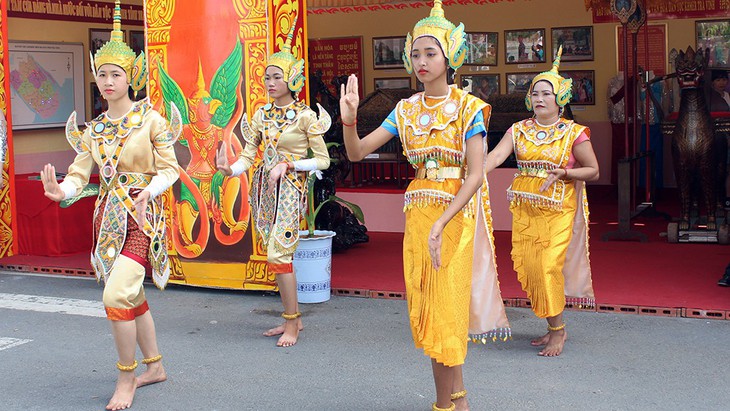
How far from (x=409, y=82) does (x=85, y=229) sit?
17.5ft

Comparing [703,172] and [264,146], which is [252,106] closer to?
[264,146]

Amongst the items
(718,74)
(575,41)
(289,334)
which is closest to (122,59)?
(289,334)

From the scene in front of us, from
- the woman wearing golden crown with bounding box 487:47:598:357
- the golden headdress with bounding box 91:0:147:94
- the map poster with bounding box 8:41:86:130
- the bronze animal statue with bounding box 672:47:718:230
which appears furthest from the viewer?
the map poster with bounding box 8:41:86:130

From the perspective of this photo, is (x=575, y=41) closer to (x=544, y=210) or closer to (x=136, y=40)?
(x=136, y=40)

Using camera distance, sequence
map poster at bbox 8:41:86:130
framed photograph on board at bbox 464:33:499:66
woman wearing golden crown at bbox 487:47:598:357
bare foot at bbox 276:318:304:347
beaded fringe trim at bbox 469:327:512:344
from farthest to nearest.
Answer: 1. framed photograph on board at bbox 464:33:499:66
2. map poster at bbox 8:41:86:130
3. bare foot at bbox 276:318:304:347
4. woman wearing golden crown at bbox 487:47:598:357
5. beaded fringe trim at bbox 469:327:512:344

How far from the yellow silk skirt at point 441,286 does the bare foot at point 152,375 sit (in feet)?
5.99

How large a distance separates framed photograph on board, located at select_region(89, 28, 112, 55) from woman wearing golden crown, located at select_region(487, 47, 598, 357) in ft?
25.2

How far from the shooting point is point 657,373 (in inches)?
221

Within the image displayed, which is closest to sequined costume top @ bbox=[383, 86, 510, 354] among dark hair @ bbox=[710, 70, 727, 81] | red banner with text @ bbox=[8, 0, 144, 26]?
dark hair @ bbox=[710, 70, 727, 81]

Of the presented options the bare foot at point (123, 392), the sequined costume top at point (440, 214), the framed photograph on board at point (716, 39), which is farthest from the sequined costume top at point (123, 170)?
the framed photograph on board at point (716, 39)

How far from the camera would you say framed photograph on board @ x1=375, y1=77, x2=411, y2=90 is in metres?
13.7

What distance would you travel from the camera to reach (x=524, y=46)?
1296 cm

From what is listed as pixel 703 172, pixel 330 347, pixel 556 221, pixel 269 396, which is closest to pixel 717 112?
pixel 703 172

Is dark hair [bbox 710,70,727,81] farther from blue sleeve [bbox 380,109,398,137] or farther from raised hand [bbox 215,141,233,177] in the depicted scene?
blue sleeve [bbox 380,109,398,137]
